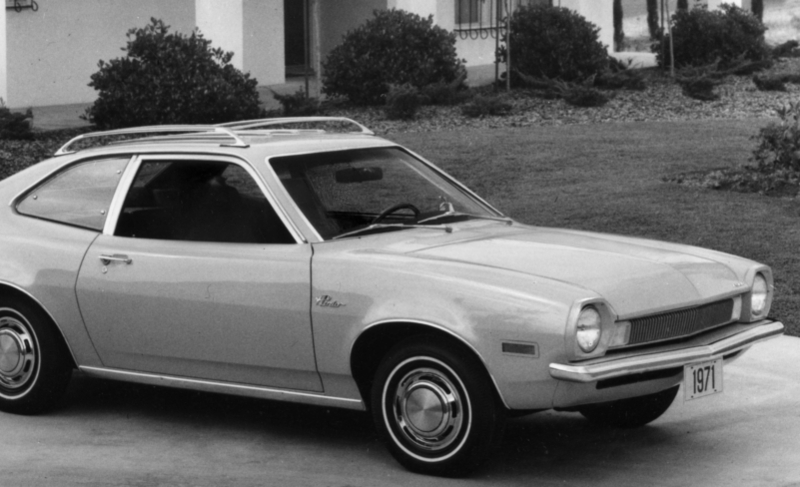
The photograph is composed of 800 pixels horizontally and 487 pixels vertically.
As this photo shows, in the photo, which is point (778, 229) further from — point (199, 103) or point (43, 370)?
point (199, 103)

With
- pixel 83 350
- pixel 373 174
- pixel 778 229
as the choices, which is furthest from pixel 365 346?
pixel 778 229

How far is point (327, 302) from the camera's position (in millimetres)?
5797

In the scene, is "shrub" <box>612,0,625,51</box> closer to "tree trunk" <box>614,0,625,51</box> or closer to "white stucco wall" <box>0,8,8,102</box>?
"tree trunk" <box>614,0,625,51</box>

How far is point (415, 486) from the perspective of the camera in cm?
554

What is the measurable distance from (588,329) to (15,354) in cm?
302

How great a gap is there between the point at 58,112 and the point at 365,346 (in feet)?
48.0

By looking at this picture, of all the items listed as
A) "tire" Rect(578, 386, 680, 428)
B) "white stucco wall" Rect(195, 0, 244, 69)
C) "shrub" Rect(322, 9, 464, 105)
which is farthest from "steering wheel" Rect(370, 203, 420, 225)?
"white stucco wall" Rect(195, 0, 244, 69)

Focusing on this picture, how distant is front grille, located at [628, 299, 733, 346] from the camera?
218 inches

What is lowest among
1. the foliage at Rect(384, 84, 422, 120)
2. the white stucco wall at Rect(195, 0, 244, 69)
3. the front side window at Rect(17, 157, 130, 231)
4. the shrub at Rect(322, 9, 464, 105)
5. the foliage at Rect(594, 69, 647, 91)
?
the front side window at Rect(17, 157, 130, 231)

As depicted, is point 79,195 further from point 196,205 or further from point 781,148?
point 781,148

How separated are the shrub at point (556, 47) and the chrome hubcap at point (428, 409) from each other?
15.6 m

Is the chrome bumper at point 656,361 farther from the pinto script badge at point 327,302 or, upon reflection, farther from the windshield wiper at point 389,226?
the windshield wiper at point 389,226

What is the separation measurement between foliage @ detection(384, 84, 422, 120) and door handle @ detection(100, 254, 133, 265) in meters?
11.8

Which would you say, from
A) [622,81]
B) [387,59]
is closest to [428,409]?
[387,59]
